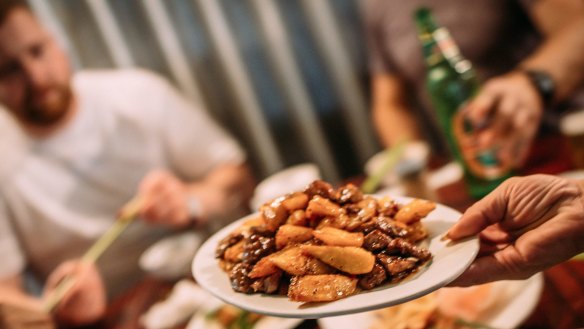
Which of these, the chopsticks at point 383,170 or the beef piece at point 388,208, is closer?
the beef piece at point 388,208

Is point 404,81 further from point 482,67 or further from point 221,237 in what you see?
point 221,237

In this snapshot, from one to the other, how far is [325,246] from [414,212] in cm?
19

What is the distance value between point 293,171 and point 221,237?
37.0 inches

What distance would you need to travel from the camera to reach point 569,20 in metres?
2.15

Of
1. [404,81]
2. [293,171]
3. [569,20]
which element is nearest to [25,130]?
[293,171]

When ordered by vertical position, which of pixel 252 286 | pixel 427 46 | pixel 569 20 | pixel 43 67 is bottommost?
pixel 569 20

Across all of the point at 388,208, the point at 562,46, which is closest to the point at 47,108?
the point at 388,208

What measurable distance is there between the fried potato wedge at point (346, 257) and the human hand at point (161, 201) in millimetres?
1475

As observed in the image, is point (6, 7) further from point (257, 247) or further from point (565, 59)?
point (565, 59)

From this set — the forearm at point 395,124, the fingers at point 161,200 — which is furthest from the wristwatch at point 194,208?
the forearm at point 395,124

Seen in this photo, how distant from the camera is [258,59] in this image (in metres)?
4.14

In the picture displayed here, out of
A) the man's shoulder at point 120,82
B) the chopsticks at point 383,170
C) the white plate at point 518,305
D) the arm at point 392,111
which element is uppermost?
the man's shoulder at point 120,82

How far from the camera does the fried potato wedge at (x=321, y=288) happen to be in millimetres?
679

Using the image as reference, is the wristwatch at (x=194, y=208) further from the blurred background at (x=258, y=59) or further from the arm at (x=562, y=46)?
the arm at (x=562, y=46)
